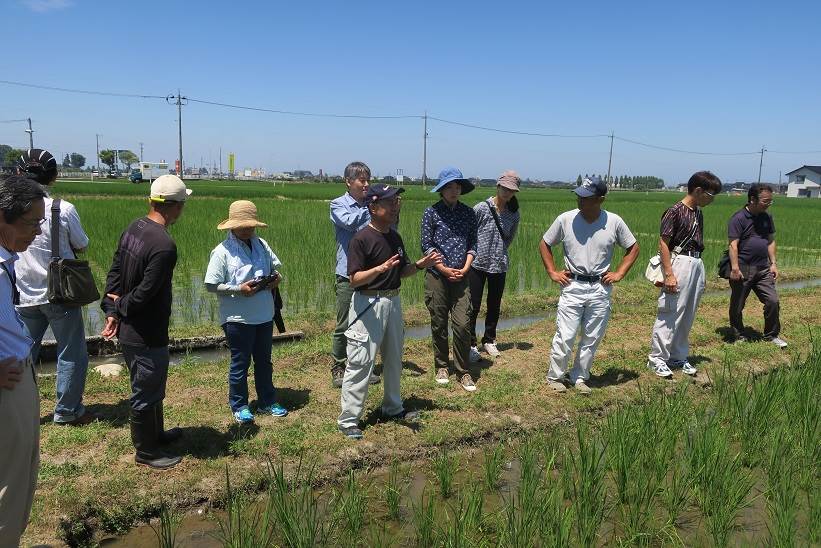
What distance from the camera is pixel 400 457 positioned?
11.2ft

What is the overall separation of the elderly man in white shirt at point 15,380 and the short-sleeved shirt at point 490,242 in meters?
3.59

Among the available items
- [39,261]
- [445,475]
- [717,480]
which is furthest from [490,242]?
[39,261]

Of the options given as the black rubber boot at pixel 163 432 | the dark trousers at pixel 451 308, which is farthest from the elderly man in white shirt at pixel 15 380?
the dark trousers at pixel 451 308

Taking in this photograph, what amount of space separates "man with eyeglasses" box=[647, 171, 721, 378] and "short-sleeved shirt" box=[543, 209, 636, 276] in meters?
0.49

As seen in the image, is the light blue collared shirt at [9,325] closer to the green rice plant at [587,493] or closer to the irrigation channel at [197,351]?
the green rice plant at [587,493]

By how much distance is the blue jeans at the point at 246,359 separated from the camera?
11.5 feet

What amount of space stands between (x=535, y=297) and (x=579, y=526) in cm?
579

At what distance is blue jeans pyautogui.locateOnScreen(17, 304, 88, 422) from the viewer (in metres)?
3.42

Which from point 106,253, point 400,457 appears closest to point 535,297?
point 400,457

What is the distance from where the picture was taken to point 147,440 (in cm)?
309

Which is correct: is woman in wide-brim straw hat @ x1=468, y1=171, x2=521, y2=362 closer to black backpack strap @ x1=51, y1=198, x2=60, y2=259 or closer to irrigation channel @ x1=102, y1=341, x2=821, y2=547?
irrigation channel @ x1=102, y1=341, x2=821, y2=547

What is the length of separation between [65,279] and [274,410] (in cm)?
156

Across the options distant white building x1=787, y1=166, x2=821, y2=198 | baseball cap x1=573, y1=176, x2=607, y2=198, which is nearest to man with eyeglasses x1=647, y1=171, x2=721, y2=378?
baseball cap x1=573, y1=176, x2=607, y2=198

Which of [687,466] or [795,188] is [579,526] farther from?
[795,188]
